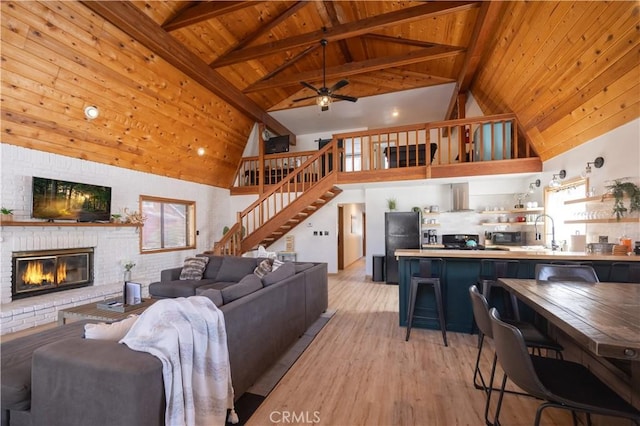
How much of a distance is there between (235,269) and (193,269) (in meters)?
0.73

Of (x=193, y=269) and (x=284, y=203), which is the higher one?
(x=284, y=203)

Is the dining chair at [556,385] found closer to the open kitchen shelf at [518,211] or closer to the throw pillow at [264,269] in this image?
the throw pillow at [264,269]

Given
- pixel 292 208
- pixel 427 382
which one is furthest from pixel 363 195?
pixel 427 382

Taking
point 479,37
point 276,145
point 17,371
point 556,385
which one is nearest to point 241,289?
point 17,371

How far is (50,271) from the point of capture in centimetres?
420

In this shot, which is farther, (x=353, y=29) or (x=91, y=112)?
(x=353, y=29)

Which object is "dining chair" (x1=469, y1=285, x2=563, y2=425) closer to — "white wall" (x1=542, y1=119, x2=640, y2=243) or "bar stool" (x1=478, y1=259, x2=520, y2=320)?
"bar stool" (x1=478, y1=259, x2=520, y2=320)

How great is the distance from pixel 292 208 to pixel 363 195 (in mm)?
2088

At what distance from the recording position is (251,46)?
17.0 ft

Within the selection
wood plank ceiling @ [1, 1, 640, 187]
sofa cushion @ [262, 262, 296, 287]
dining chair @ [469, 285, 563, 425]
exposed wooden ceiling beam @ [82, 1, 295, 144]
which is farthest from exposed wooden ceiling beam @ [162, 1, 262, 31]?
dining chair @ [469, 285, 563, 425]

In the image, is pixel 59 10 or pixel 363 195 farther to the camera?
pixel 363 195

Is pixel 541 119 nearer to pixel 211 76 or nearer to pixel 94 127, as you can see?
pixel 211 76

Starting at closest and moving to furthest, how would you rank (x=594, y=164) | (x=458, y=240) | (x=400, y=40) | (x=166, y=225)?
(x=594, y=164)
(x=400, y=40)
(x=458, y=240)
(x=166, y=225)

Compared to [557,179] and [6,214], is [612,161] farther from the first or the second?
[6,214]
